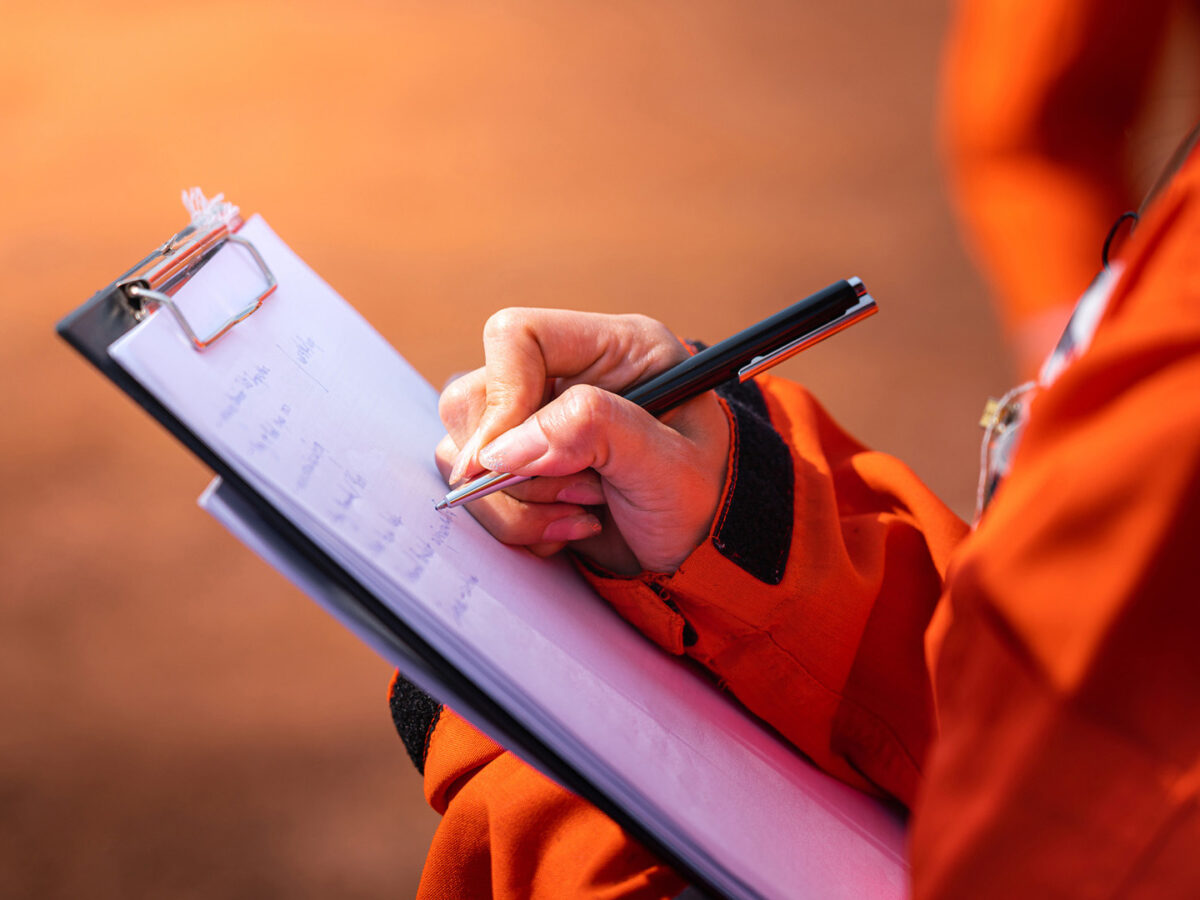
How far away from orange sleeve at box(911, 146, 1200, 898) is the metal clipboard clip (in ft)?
1.04

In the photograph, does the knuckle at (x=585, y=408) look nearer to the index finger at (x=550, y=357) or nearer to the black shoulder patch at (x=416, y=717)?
the index finger at (x=550, y=357)

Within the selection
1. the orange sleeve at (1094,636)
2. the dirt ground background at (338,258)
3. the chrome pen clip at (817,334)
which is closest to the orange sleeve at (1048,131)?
the chrome pen clip at (817,334)

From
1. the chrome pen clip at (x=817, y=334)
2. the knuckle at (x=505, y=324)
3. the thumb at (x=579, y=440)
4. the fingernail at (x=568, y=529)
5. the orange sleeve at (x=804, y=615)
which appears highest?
the knuckle at (x=505, y=324)

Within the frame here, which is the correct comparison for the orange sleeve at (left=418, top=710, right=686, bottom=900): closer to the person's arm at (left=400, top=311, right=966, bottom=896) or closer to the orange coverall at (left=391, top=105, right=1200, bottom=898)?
the person's arm at (left=400, top=311, right=966, bottom=896)

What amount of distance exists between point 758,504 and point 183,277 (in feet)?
1.02

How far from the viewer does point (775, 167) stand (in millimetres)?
1923

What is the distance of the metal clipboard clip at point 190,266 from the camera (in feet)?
1.18

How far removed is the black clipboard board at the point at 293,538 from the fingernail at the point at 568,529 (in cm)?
12

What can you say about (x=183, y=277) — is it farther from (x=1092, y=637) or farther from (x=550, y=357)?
(x=1092, y=637)

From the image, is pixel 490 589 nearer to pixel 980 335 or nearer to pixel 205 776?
pixel 205 776

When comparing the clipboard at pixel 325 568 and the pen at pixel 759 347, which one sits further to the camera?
the pen at pixel 759 347

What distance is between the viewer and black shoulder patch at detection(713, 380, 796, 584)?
→ 48 centimetres

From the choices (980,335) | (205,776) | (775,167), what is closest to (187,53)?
(775,167)

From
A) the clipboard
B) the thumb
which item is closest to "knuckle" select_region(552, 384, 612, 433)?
the thumb
